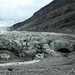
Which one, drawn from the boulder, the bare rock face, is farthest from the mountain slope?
the boulder

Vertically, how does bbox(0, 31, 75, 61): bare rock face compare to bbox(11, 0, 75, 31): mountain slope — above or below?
below

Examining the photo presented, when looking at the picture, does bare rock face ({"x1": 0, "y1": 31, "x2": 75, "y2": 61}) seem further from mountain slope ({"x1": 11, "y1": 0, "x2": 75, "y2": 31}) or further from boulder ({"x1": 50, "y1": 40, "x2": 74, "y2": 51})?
mountain slope ({"x1": 11, "y1": 0, "x2": 75, "y2": 31})

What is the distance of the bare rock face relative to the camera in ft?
139

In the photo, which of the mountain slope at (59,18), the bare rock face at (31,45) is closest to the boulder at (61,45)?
the bare rock face at (31,45)

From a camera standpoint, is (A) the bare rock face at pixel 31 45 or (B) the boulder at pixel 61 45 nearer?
(A) the bare rock face at pixel 31 45

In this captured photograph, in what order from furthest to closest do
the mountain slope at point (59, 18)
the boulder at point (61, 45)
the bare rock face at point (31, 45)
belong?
the mountain slope at point (59, 18), the boulder at point (61, 45), the bare rock face at point (31, 45)

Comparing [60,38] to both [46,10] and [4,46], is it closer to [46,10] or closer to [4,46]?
[4,46]

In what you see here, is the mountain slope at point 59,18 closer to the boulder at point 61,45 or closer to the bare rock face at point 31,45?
the bare rock face at point 31,45

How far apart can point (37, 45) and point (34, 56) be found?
159 inches

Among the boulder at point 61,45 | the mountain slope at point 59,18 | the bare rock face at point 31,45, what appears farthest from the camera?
the mountain slope at point 59,18

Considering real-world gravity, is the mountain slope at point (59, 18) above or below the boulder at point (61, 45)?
above

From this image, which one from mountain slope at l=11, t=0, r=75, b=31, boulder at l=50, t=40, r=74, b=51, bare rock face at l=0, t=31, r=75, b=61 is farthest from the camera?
mountain slope at l=11, t=0, r=75, b=31

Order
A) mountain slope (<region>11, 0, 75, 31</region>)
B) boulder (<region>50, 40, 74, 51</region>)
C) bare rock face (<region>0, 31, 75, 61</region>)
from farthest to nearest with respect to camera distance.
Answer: mountain slope (<region>11, 0, 75, 31</region>) < boulder (<region>50, 40, 74, 51</region>) < bare rock face (<region>0, 31, 75, 61</region>)

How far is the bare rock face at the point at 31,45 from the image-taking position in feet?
139
